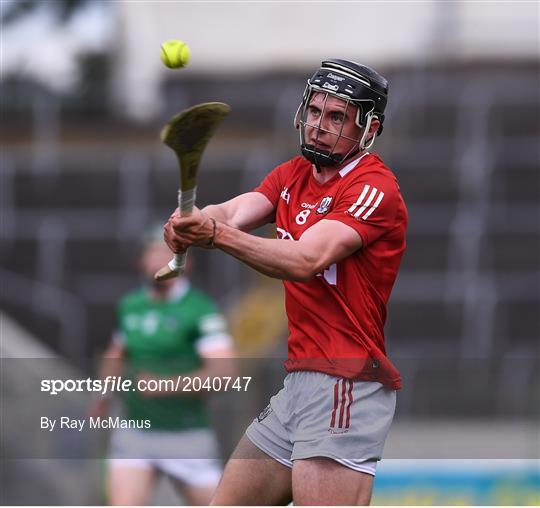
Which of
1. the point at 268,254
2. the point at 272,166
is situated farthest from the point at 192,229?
the point at 272,166

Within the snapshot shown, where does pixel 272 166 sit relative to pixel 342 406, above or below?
below

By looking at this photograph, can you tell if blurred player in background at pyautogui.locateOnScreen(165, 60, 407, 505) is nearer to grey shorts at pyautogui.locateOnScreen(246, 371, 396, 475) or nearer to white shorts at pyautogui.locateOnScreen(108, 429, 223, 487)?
grey shorts at pyautogui.locateOnScreen(246, 371, 396, 475)

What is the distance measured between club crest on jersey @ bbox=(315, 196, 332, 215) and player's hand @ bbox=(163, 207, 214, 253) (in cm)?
43

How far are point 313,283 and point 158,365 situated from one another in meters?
2.35

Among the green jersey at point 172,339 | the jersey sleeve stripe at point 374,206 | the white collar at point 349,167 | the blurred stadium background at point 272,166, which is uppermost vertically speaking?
the white collar at point 349,167

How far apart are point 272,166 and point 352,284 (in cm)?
854

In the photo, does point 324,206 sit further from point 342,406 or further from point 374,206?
point 342,406

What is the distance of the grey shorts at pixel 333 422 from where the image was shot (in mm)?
3854

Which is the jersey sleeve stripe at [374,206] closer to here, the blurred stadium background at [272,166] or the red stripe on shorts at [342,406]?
the red stripe on shorts at [342,406]

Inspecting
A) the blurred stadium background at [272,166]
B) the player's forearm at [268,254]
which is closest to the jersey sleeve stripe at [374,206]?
the player's forearm at [268,254]

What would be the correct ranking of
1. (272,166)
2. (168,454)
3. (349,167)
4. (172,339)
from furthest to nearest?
(272,166)
(172,339)
(168,454)
(349,167)

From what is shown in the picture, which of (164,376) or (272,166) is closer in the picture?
(164,376)

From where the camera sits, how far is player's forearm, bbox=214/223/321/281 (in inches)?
144

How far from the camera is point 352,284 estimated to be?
390 cm
